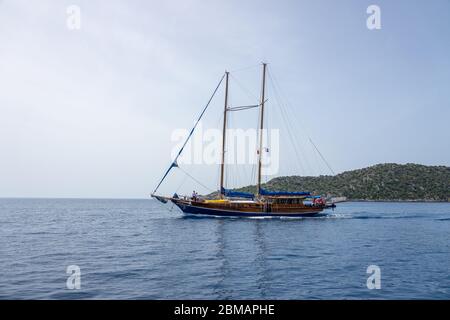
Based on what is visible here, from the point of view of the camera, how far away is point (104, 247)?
97.4ft

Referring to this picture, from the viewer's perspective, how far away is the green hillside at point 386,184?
17312 cm

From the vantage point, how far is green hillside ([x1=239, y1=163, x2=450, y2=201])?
173 metres

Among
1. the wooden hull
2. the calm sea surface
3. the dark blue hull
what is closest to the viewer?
the calm sea surface

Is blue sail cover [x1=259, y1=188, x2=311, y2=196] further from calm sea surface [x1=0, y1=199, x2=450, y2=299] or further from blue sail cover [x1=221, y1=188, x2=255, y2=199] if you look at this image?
calm sea surface [x1=0, y1=199, x2=450, y2=299]

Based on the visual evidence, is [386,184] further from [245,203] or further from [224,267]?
[224,267]

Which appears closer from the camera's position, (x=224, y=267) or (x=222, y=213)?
(x=224, y=267)

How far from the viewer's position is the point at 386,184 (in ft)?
609

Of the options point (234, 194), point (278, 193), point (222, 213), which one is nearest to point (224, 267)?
point (234, 194)

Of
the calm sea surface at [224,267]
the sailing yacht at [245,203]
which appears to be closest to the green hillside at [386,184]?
the sailing yacht at [245,203]

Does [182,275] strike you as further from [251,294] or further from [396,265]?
[396,265]

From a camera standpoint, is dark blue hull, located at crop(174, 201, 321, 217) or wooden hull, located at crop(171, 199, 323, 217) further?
dark blue hull, located at crop(174, 201, 321, 217)

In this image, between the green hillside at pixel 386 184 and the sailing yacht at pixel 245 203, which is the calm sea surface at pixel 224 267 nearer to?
the sailing yacht at pixel 245 203
